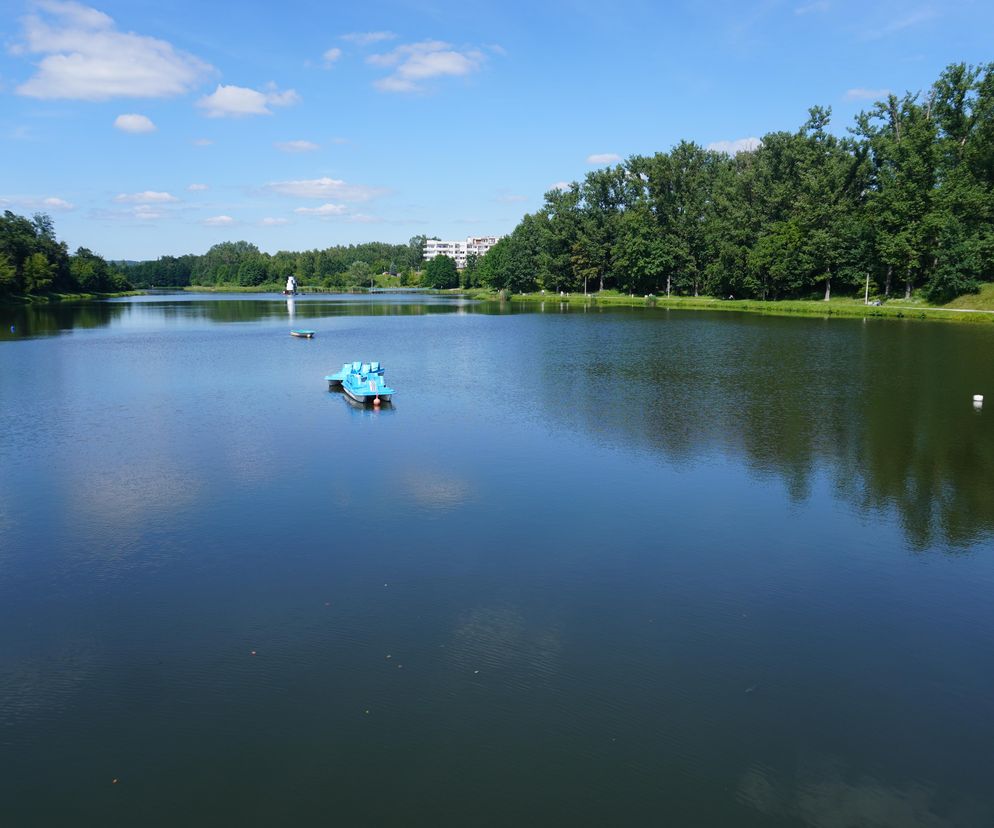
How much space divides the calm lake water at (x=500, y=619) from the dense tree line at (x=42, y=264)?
8682 cm

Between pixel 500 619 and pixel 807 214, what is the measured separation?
65.8m

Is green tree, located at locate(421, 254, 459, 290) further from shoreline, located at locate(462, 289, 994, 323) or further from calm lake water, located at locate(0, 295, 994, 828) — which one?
calm lake water, located at locate(0, 295, 994, 828)

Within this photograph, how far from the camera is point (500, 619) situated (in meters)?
8.94

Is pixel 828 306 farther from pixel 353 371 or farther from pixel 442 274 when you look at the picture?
pixel 442 274

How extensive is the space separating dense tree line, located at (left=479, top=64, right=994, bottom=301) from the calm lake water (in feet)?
141

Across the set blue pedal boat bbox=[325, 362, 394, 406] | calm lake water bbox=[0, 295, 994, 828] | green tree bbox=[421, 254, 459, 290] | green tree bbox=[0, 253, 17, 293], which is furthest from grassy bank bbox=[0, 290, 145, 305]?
calm lake water bbox=[0, 295, 994, 828]

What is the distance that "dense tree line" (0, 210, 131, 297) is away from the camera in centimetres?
9050

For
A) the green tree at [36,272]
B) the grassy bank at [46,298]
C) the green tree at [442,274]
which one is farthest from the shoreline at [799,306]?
the grassy bank at [46,298]

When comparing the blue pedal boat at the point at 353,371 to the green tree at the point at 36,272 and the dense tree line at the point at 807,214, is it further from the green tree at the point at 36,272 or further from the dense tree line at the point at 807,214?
the green tree at the point at 36,272

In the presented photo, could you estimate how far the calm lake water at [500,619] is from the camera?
617 centimetres

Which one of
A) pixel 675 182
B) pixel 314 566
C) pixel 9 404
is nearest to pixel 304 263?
pixel 675 182

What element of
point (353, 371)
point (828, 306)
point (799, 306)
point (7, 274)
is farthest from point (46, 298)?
point (828, 306)

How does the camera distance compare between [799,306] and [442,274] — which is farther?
[442,274]

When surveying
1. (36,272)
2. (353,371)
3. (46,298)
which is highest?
(36,272)
